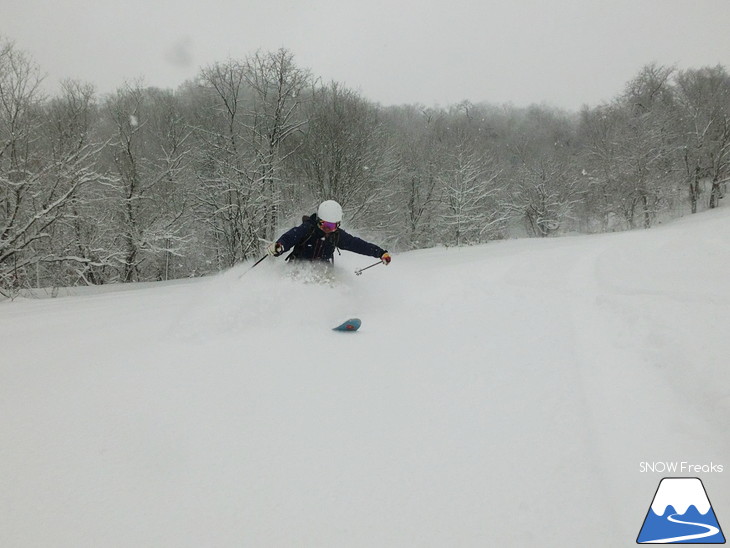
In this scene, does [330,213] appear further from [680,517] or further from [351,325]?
[680,517]

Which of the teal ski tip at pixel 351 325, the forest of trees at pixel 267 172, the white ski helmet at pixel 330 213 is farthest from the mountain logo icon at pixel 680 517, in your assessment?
the forest of trees at pixel 267 172

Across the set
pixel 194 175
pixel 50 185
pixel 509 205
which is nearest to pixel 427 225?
pixel 509 205

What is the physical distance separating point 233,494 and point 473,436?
4.75ft

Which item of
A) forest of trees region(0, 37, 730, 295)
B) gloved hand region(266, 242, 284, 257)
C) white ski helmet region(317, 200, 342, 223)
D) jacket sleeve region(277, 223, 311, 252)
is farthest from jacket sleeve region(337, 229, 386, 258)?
forest of trees region(0, 37, 730, 295)

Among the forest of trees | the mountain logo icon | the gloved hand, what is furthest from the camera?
the forest of trees

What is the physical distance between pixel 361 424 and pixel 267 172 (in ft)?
68.3

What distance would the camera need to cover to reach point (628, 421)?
240 cm

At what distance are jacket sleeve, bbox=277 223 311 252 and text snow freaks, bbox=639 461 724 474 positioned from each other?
505 cm

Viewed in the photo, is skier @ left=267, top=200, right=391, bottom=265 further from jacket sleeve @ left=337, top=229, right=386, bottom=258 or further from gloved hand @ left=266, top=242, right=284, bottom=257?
gloved hand @ left=266, top=242, right=284, bottom=257

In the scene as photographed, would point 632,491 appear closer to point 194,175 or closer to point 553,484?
point 553,484

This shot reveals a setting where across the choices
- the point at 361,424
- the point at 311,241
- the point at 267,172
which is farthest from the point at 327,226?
the point at 267,172

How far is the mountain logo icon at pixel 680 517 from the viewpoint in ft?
5.45

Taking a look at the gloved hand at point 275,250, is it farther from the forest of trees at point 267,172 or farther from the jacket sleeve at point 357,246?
the forest of trees at point 267,172

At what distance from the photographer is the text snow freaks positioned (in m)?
1.97
